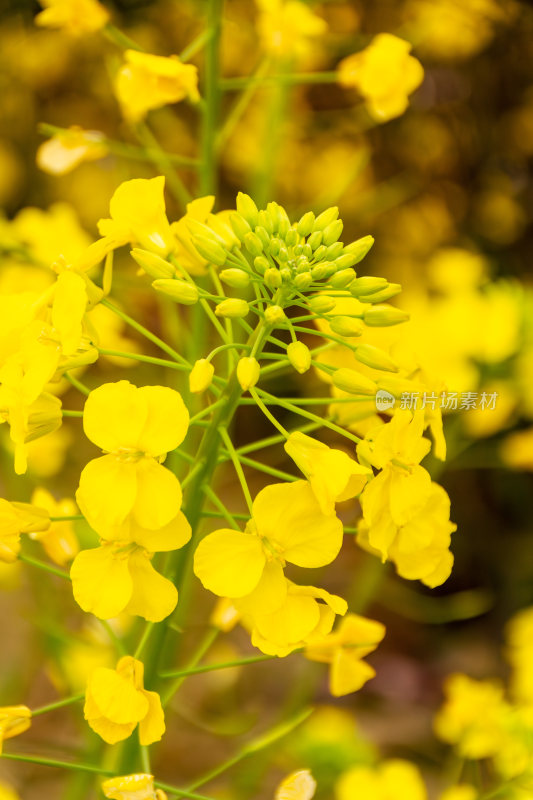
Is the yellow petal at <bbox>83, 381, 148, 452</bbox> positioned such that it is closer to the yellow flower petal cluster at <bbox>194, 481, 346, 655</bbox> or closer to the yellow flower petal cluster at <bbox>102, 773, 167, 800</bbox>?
the yellow flower petal cluster at <bbox>194, 481, 346, 655</bbox>

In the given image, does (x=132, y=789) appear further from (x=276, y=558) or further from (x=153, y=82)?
(x=153, y=82)

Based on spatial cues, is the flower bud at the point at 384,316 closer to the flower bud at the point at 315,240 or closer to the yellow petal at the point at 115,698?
the flower bud at the point at 315,240

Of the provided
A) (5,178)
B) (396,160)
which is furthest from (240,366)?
(5,178)

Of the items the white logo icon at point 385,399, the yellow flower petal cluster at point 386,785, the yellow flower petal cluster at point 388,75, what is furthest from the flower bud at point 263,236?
the yellow flower petal cluster at point 386,785

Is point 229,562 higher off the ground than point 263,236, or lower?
lower

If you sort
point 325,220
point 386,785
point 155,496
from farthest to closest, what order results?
point 386,785, point 325,220, point 155,496

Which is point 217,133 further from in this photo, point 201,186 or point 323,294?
point 323,294

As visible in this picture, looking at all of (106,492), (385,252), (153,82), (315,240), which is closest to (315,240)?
(315,240)
